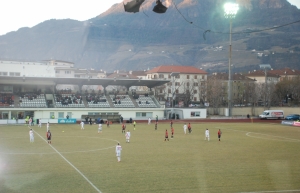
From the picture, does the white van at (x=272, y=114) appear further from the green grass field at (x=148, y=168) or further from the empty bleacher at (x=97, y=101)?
the green grass field at (x=148, y=168)

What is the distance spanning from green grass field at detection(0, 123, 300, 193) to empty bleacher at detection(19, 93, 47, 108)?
29474mm

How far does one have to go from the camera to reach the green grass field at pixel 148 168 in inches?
627

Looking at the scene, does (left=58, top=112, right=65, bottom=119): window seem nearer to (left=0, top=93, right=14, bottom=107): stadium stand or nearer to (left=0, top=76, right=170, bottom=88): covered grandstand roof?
(left=0, top=76, right=170, bottom=88): covered grandstand roof

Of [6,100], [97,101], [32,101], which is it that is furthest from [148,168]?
[97,101]

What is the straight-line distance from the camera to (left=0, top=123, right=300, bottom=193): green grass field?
1593 cm

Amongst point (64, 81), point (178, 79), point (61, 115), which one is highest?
point (178, 79)

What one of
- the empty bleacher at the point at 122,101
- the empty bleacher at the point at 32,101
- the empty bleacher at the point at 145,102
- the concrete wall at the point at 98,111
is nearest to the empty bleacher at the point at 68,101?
the concrete wall at the point at 98,111

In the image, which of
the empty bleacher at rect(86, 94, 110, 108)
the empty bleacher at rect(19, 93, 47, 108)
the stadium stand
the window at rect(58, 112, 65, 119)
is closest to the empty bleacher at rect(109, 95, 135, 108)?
the empty bleacher at rect(86, 94, 110, 108)

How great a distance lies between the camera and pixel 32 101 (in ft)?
200

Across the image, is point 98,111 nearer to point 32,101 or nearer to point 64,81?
point 64,81

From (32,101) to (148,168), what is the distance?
4585 cm

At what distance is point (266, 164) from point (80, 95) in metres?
51.1

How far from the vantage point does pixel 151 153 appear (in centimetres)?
2598

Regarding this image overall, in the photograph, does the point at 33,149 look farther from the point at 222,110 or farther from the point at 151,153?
the point at 222,110
